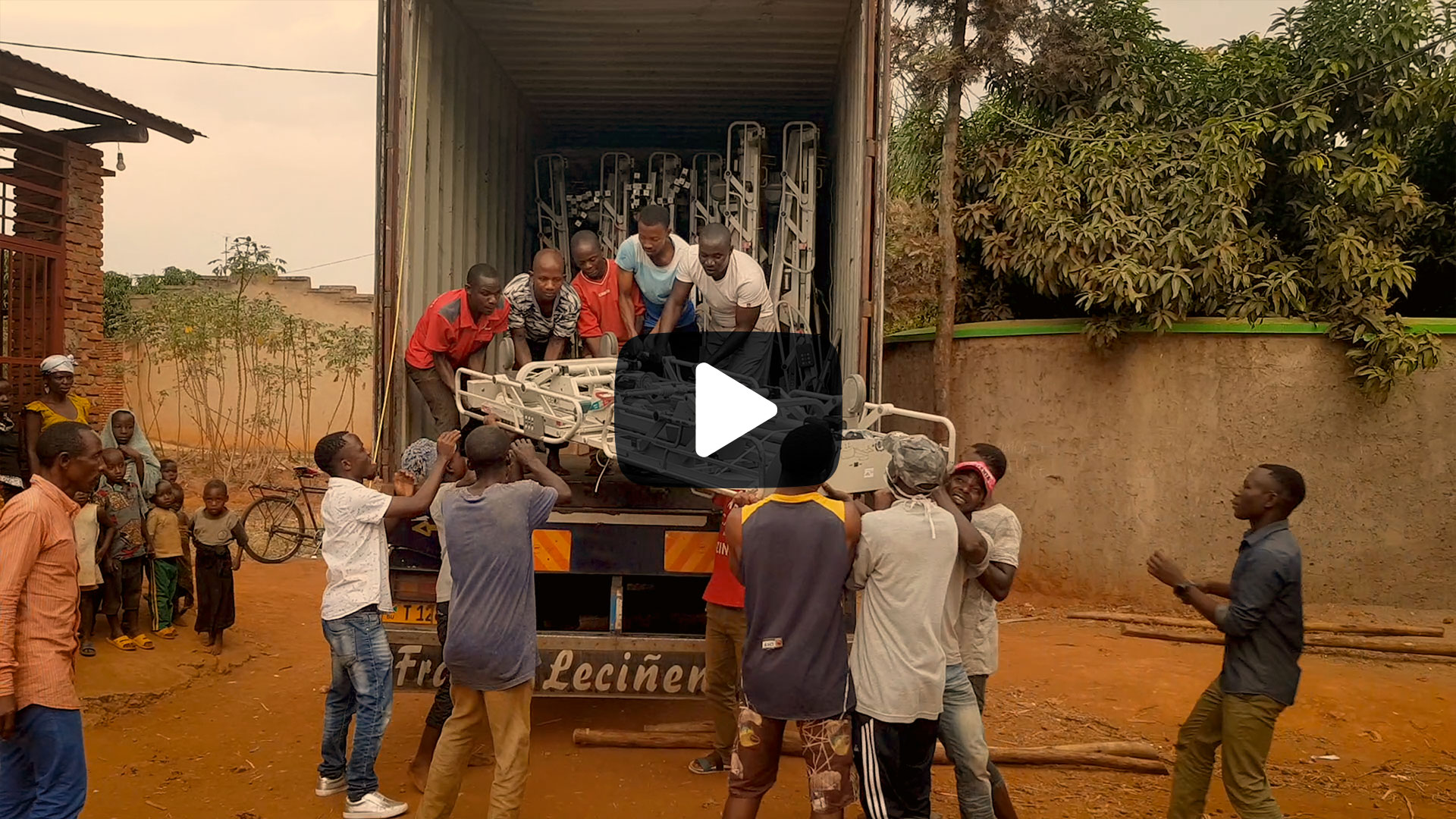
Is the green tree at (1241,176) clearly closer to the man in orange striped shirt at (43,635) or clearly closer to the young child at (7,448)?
the man in orange striped shirt at (43,635)

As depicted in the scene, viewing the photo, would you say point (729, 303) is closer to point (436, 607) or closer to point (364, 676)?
point (436, 607)

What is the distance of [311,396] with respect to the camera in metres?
14.5

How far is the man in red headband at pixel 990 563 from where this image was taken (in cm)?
312

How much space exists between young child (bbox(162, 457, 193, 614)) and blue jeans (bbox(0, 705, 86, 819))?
3.41 m

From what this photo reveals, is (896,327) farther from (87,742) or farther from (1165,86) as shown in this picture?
(87,742)

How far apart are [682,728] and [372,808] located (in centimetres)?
138

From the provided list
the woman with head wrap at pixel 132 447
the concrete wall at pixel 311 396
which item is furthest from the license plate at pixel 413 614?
the concrete wall at pixel 311 396

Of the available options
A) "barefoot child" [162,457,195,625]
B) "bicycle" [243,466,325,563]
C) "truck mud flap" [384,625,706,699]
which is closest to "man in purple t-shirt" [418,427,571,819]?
"truck mud flap" [384,625,706,699]

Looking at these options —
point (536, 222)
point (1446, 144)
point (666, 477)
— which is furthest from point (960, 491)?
point (1446, 144)

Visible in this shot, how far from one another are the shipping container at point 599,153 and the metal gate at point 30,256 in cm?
512

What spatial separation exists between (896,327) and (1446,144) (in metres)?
4.57

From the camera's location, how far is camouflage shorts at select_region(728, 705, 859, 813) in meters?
2.85

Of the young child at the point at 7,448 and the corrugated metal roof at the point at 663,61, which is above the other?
the corrugated metal roof at the point at 663,61

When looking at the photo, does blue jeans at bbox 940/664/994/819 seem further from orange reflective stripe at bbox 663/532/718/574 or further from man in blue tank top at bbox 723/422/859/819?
orange reflective stripe at bbox 663/532/718/574
